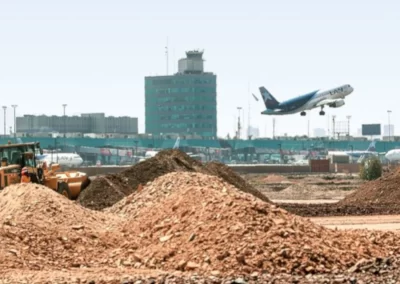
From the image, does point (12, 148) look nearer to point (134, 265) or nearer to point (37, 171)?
point (37, 171)

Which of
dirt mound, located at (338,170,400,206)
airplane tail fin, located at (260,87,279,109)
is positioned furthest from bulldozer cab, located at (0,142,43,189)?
airplane tail fin, located at (260,87,279,109)

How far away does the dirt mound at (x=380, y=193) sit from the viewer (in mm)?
51775

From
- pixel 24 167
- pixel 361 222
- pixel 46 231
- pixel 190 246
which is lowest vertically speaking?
pixel 361 222

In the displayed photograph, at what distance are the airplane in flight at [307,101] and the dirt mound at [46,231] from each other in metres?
110

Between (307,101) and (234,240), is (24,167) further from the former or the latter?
(307,101)

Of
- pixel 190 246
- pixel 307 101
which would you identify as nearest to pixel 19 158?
pixel 190 246

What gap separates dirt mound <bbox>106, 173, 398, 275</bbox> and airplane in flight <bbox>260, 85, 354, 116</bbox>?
113 m

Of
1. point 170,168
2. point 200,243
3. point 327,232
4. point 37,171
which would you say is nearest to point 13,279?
point 200,243

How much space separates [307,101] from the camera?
155m

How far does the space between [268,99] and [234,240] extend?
148 metres

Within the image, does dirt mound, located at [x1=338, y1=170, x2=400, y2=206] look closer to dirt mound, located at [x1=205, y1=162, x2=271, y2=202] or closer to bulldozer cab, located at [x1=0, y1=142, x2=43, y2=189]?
dirt mound, located at [x1=205, y1=162, x2=271, y2=202]

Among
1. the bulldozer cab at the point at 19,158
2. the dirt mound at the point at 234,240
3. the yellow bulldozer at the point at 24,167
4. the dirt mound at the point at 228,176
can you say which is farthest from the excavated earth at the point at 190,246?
the dirt mound at the point at 228,176

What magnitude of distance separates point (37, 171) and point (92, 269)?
58.5 ft

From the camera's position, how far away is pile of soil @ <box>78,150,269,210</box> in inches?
1752
